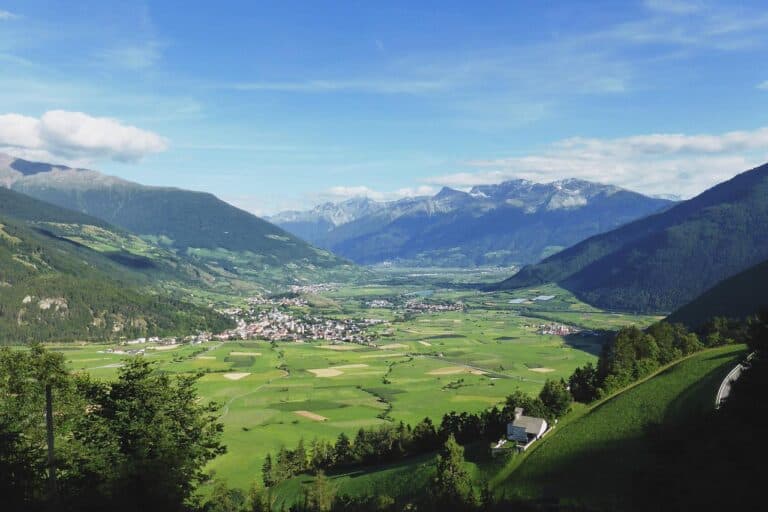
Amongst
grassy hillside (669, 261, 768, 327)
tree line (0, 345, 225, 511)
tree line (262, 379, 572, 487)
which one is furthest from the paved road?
grassy hillside (669, 261, 768, 327)

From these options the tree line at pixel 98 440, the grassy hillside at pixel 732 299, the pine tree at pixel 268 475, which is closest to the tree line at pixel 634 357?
the pine tree at pixel 268 475

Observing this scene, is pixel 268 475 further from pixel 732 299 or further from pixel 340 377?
pixel 732 299

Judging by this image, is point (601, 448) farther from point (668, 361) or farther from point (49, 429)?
point (49, 429)

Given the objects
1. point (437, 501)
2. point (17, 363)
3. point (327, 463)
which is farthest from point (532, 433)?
point (17, 363)

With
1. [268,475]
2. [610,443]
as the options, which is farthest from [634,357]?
[268,475]

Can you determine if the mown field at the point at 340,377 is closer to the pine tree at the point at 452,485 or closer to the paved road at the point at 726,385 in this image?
the pine tree at the point at 452,485

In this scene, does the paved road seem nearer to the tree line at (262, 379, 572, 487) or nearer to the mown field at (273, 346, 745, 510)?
the mown field at (273, 346, 745, 510)

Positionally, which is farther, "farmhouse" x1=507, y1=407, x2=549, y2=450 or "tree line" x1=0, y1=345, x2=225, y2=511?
"farmhouse" x1=507, y1=407, x2=549, y2=450
